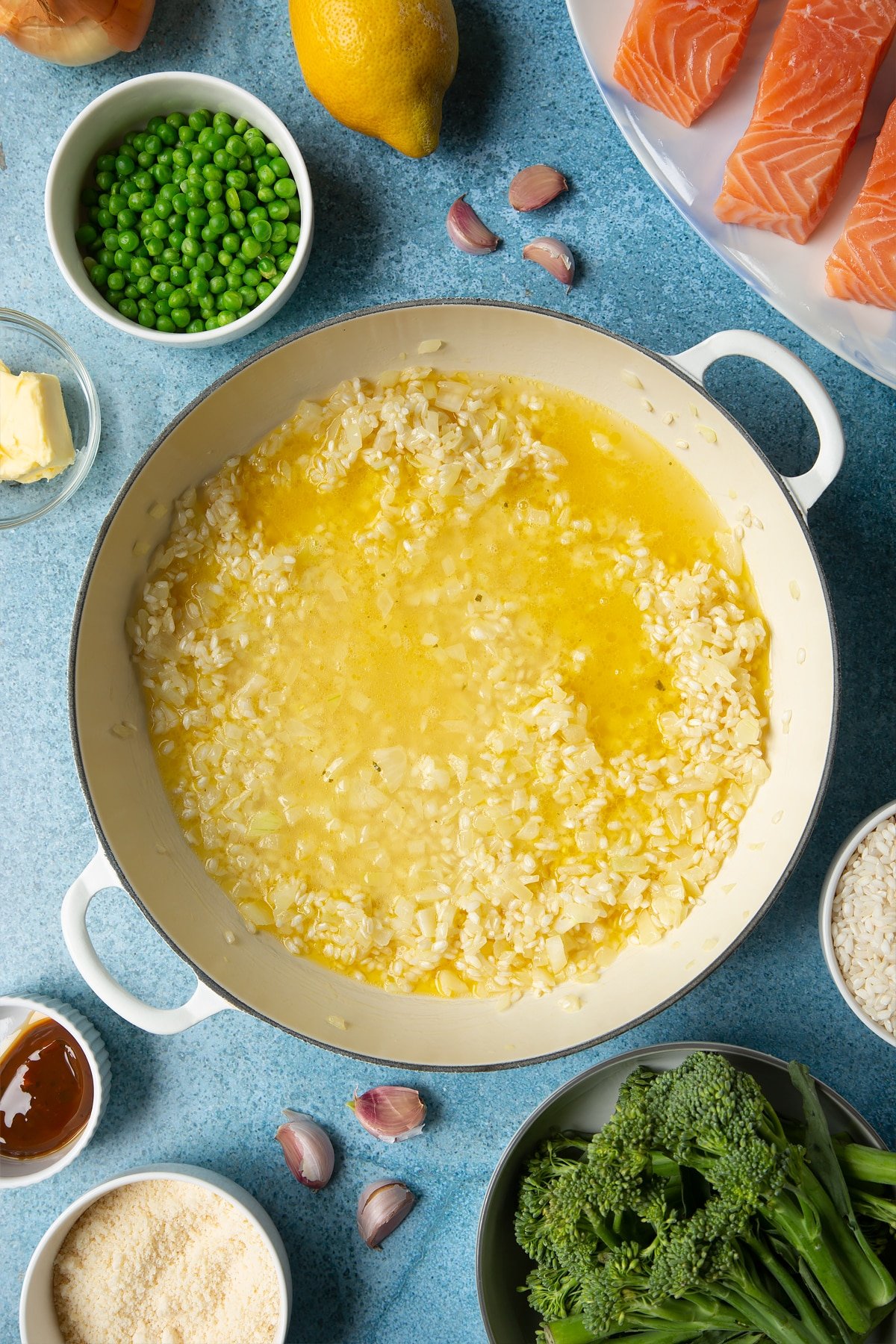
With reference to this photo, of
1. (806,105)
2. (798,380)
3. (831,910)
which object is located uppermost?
(806,105)

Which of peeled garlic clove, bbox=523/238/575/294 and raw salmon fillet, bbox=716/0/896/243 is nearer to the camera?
raw salmon fillet, bbox=716/0/896/243

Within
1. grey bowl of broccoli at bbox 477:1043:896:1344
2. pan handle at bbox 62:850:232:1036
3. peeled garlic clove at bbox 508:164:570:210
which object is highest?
peeled garlic clove at bbox 508:164:570:210

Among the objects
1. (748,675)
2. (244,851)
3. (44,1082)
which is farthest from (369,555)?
(44,1082)

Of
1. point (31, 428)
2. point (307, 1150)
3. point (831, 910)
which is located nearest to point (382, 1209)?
point (307, 1150)

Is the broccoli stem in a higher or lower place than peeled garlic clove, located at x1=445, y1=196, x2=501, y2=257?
lower

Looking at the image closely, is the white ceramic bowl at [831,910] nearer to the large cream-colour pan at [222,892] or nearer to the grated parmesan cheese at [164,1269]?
the large cream-colour pan at [222,892]

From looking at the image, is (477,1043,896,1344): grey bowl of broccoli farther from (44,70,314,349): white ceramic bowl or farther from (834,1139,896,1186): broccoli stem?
(44,70,314,349): white ceramic bowl

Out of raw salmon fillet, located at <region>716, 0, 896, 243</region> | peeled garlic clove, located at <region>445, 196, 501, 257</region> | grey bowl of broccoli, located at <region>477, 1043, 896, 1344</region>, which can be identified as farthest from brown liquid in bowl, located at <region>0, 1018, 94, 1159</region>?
raw salmon fillet, located at <region>716, 0, 896, 243</region>

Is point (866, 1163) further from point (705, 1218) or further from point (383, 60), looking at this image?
point (383, 60)
